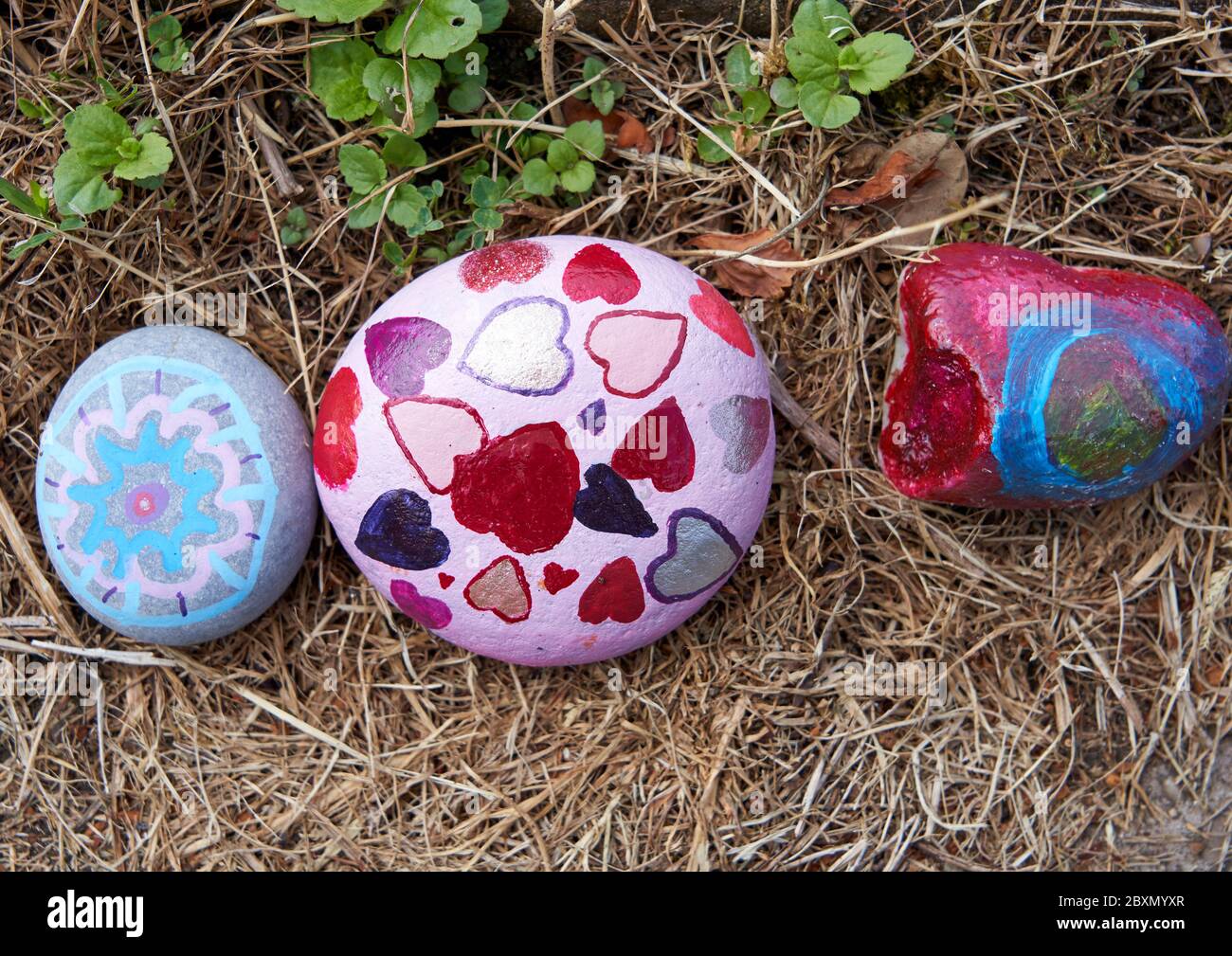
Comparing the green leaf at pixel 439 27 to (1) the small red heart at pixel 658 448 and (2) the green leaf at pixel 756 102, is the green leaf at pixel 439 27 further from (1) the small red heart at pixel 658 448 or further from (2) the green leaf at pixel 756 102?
(1) the small red heart at pixel 658 448

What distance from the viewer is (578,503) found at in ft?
6.06

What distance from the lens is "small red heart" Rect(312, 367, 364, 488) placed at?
1.89 metres

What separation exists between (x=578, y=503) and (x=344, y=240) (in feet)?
2.76

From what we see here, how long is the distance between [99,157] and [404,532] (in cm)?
103

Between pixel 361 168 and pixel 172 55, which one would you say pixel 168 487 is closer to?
pixel 361 168

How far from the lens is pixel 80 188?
6.42 feet

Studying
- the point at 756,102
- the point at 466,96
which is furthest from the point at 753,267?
the point at 466,96

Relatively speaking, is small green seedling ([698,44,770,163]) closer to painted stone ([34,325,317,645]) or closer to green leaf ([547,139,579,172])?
green leaf ([547,139,579,172])

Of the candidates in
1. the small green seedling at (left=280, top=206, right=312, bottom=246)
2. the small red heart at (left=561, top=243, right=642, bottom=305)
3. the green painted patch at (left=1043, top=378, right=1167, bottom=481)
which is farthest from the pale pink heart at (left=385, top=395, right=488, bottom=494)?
the green painted patch at (left=1043, top=378, right=1167, bottom=481)

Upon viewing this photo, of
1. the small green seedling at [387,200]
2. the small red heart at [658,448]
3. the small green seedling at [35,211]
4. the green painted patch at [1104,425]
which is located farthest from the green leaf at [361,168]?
the green painted patch at [1104,425]

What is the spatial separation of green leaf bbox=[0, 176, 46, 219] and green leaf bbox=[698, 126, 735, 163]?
1430 millimetres

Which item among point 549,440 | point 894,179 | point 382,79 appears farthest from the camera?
point 894,179
